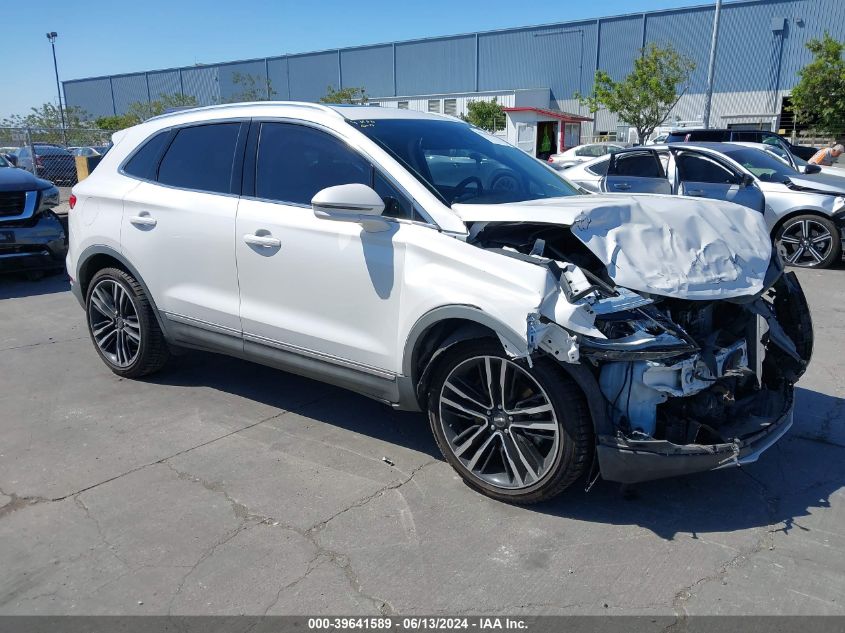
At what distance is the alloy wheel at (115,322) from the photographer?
5.08 m

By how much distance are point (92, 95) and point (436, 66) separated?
4513 cm

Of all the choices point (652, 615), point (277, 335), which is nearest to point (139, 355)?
point (277, 335)

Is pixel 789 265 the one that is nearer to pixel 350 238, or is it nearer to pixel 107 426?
pixel 350 238

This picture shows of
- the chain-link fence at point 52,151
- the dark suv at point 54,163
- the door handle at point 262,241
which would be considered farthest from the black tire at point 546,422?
the dark suv at point 54,163

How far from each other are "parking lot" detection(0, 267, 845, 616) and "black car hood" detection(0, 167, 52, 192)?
5.11 metres

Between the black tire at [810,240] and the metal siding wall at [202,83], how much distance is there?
6395 centimetres

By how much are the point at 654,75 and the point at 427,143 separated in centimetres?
2966

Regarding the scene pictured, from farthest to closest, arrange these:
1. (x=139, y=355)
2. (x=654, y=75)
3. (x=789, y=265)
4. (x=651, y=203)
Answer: (x=654, y=75)
(x=789, y=265)
(x=139, y=355)
(x=651, y=203)

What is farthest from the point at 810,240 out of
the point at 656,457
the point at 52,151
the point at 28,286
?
the point at 52,151

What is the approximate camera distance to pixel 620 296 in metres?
3.16

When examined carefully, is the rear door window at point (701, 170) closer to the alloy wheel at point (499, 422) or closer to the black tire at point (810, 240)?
the black tire at point (810, 240)

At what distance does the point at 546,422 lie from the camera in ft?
10.7

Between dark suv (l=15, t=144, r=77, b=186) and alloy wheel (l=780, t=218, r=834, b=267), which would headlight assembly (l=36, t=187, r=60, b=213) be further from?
dark suv (l=15, t=144, r=77, b=186)
